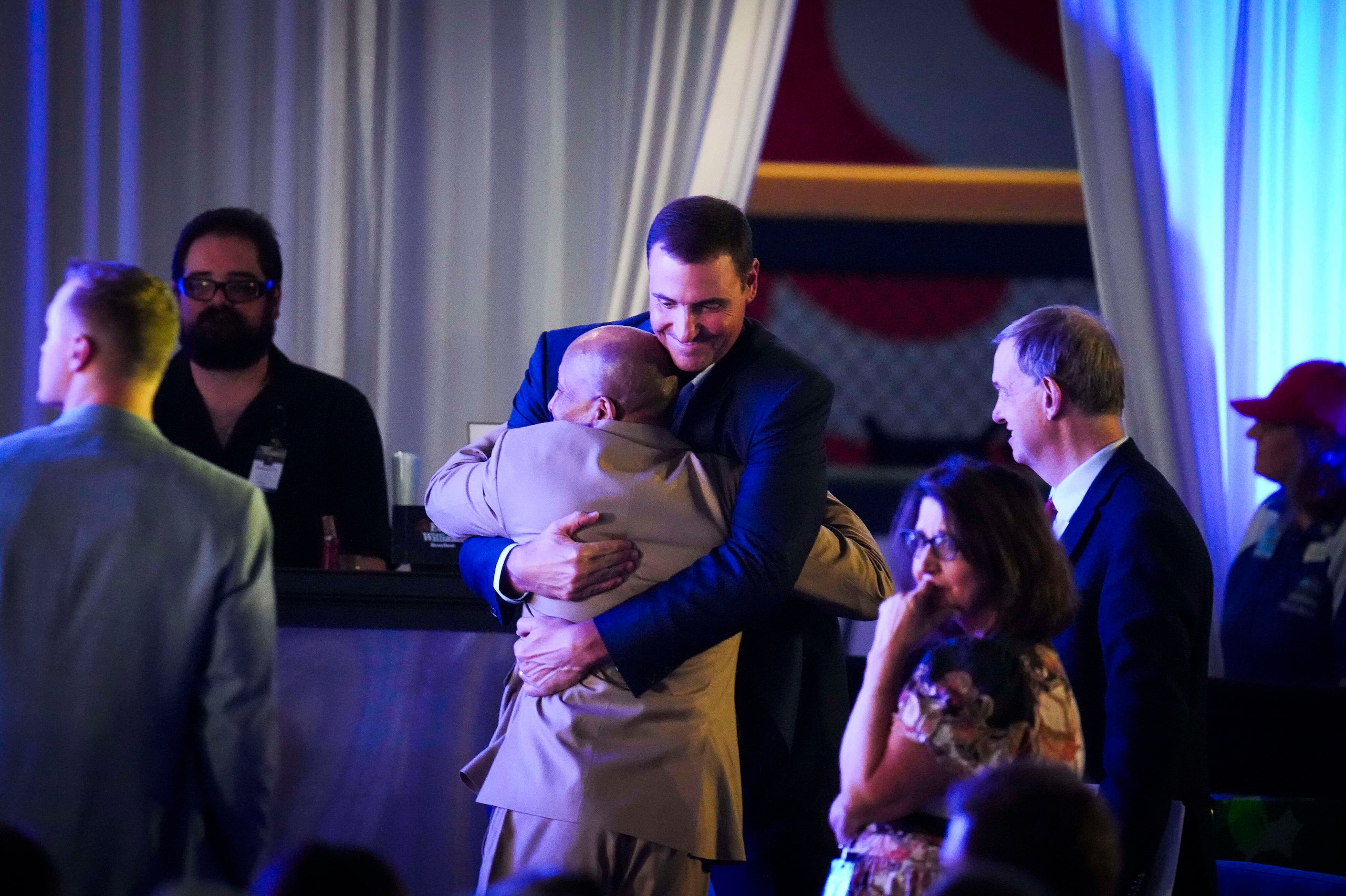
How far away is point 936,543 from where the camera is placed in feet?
5.14

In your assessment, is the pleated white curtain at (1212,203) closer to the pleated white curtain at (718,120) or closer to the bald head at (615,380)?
the pleated white curtain at (718,120)

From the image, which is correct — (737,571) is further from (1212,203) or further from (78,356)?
(1212,203)

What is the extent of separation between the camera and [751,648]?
202 centimetres

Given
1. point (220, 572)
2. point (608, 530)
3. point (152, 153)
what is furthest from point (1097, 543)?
point (152, 153)

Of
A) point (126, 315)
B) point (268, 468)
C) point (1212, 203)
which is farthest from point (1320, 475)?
point (126, 315)

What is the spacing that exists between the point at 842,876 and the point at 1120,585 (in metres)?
0.53

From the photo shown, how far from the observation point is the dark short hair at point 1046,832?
45.9 inches

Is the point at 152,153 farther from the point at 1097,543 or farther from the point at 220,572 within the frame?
the point at 1097,543

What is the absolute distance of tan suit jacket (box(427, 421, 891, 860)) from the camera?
1.75 metres

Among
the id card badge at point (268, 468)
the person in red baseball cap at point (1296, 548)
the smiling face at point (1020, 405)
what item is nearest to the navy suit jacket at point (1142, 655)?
the smiling face at point (1020, 405)

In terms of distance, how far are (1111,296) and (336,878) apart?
375 centimetres

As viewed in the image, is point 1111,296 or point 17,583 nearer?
point 17,583

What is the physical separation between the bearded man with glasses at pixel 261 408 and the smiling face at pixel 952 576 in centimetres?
165

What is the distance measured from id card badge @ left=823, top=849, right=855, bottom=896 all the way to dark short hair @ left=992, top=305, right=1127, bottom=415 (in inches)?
29.4
